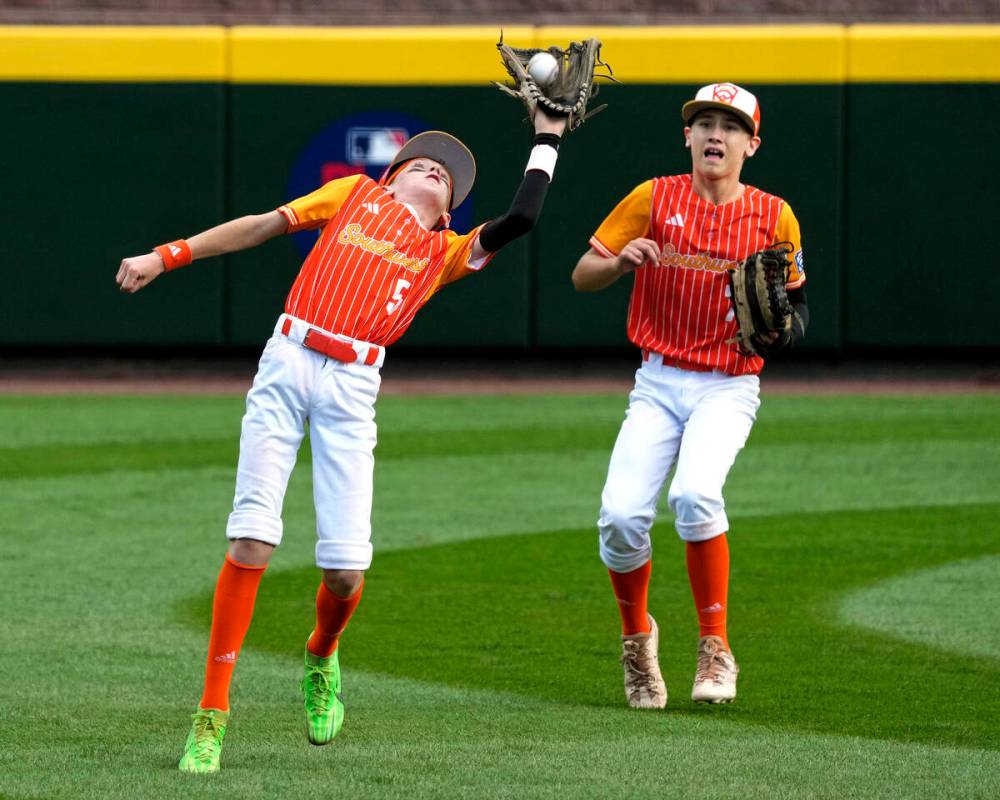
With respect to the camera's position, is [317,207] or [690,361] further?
[690,361]

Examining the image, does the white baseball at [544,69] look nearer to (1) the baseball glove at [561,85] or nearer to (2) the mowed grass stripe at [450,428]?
(1) the baseball glove at [561,85]

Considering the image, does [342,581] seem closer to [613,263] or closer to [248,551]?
[248,551]

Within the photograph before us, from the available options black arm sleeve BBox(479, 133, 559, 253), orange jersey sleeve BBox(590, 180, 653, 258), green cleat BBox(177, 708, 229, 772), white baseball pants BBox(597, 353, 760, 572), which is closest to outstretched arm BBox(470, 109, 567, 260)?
black arm sleeve BBox(479, 133, 559, 253)

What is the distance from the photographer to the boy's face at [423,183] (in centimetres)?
521

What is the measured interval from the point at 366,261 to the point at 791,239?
1.59 metres

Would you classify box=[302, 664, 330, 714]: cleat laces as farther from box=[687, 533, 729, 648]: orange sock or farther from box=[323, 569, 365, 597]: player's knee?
box=[687, 533, 729, 648]: orange sock

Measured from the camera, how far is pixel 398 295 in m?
5.02

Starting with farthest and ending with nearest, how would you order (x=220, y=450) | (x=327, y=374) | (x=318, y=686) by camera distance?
(x=220, y=450), (x=318, y=686), (x=327, y=374)

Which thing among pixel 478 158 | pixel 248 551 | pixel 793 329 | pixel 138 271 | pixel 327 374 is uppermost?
pixel 478 158

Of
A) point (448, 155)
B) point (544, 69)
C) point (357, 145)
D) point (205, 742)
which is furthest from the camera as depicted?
point (357, 145)

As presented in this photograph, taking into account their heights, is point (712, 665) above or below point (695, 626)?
above

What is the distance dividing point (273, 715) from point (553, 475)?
5707 millimetres

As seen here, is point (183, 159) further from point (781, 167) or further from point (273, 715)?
point (273, 715)

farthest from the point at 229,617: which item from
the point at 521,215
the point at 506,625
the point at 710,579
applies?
the point at 506,625
